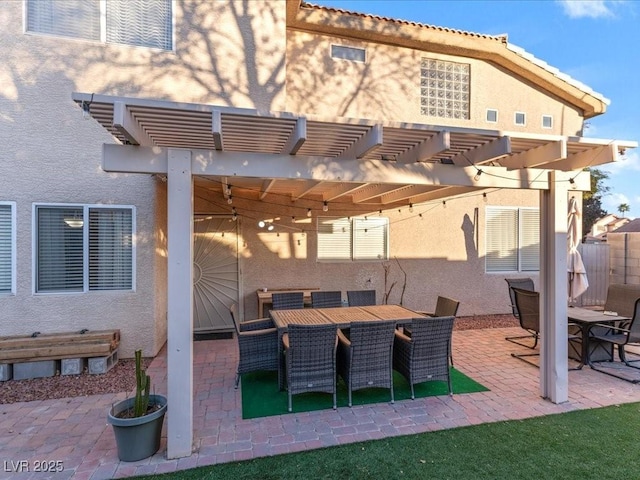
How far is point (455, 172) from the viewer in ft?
14.6

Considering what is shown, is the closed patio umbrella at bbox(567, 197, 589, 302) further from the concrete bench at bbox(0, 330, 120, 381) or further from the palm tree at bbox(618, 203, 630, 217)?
the palm tree at bbox(618, 203, 630, 217)

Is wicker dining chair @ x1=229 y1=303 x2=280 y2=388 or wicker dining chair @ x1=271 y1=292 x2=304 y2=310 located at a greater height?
wicker dining chair @ x1=271 y1=292 x2=304 y2=310

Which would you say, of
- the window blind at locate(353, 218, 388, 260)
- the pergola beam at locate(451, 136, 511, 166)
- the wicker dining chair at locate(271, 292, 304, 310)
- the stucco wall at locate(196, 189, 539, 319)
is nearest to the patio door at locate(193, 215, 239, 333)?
the stucco wall at locate(196, 189, 539, 319)

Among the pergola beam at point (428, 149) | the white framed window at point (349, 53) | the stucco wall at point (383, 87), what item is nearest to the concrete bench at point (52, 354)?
the pergola beam at point (428, 149)

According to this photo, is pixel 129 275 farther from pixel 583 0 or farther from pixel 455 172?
pixel 583 0

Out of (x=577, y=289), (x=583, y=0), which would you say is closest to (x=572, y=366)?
(x=577, y=289)

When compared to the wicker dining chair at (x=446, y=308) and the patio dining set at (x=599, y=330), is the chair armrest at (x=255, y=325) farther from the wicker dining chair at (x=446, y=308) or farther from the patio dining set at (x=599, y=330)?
the patio dining set at (x=599, y=330)

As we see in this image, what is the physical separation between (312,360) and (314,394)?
856 millimetres

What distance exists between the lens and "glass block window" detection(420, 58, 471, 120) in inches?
366

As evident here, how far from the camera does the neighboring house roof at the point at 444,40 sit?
812 centimetres

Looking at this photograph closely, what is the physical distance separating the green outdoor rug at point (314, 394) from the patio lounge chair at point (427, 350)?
0.32 meters

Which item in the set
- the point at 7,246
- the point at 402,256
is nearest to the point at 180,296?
the point at 7,246

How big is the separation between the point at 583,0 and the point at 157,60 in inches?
850

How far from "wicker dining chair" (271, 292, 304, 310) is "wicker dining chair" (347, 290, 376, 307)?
1.01 meters
